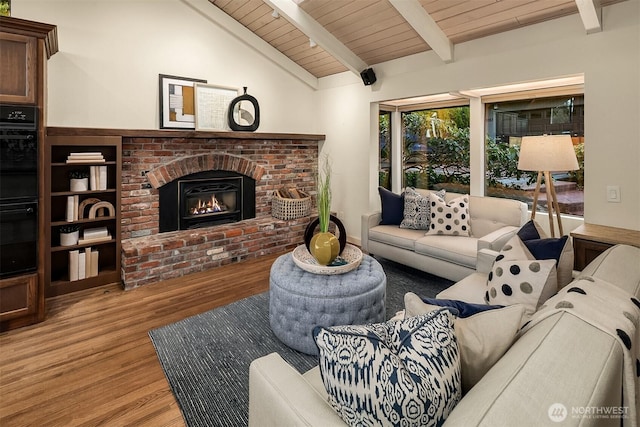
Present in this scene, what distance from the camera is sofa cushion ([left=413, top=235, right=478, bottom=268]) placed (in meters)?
3.23

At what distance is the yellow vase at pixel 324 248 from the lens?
2.55 m

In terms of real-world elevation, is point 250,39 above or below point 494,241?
above

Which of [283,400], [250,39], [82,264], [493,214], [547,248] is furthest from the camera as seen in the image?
[250,39]

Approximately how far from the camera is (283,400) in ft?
3.46

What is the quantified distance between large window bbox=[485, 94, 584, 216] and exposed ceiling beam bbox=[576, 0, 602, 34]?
106 cm

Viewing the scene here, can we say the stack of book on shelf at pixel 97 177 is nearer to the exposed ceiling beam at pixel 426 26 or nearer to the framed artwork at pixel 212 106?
the framed artwork at pixel 212 106

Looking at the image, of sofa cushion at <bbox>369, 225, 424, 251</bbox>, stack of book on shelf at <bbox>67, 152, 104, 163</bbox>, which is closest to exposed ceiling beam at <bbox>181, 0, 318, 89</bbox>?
stack of book on shelf at <bbox>67, 152, 104, 163</bbox>

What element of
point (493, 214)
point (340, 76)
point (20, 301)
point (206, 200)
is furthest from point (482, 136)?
point (20, 301)

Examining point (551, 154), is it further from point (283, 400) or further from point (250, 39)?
point (250, 39)

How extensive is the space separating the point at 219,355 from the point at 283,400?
4.85ft

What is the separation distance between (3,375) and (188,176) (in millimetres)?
2577

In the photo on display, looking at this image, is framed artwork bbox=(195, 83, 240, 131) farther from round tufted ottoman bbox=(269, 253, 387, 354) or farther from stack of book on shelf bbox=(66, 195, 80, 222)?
round tufted ottoman bbox=(269, 253, 387, 354)

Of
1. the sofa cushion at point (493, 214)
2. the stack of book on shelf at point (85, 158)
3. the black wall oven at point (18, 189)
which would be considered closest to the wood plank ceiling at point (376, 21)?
the sofa cushion at point (493, 214)

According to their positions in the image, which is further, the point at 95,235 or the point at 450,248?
the point at 95,235
